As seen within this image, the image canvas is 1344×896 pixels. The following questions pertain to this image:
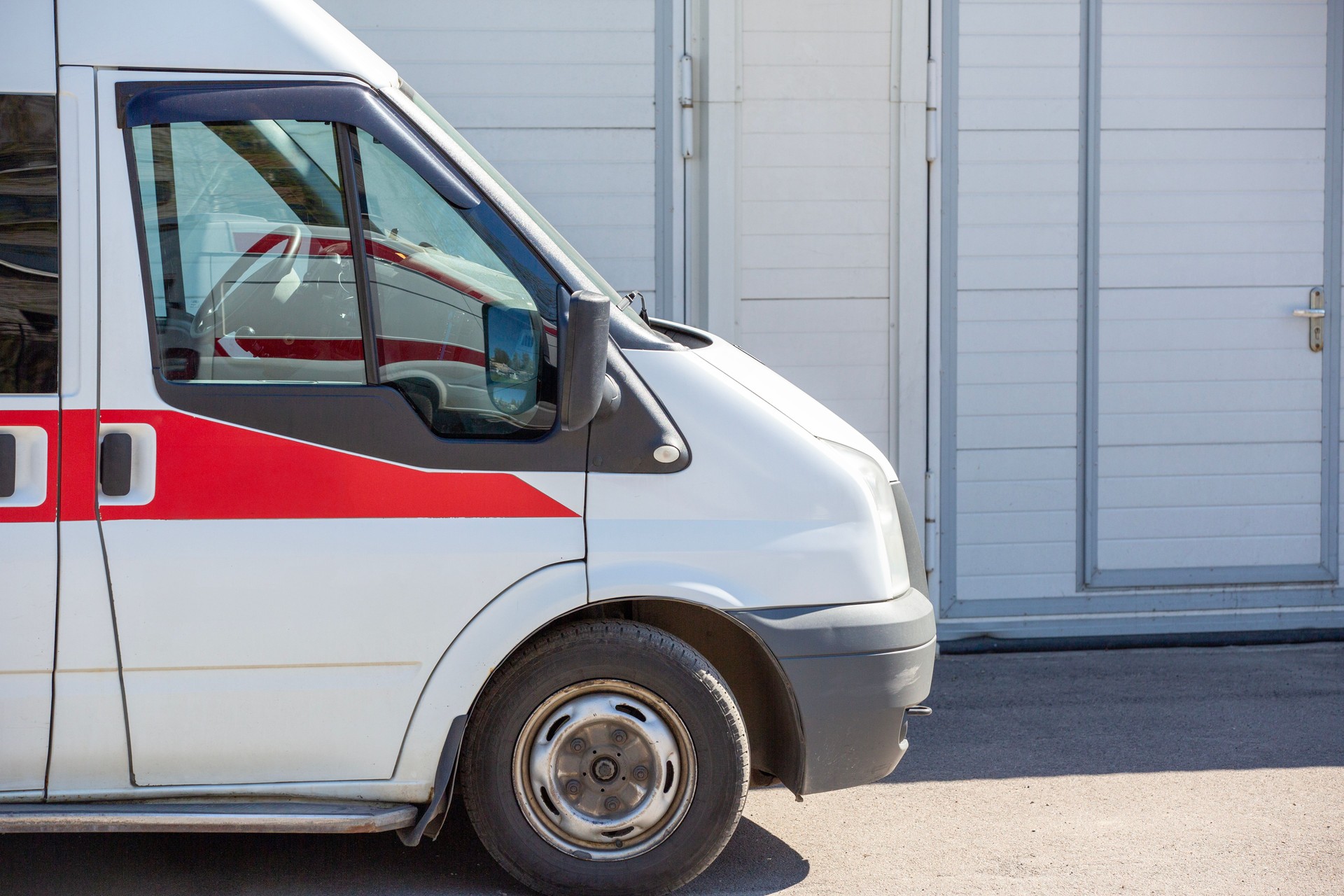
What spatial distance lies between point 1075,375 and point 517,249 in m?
4.10

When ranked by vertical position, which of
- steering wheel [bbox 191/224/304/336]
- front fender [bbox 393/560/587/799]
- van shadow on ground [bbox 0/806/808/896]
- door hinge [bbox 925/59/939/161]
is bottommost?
van shadow on ground [bbox 0/806/808/896]

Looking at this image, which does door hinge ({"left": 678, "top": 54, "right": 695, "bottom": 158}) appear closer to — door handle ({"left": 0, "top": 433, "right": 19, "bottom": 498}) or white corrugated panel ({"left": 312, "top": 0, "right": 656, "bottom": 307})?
white corrugated panel ({"left": 312, "top": 0, "right": 656, "bottom": 307})

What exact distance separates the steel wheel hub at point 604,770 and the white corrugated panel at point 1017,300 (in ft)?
11.4

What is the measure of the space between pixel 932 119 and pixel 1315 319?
2.26m

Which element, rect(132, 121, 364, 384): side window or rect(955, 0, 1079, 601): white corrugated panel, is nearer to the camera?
rect(132, 121, 364, 384): side window

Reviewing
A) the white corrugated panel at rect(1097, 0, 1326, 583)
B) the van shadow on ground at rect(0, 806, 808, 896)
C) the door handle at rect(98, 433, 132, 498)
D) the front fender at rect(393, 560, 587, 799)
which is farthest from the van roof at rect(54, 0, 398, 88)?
the white corrugated panel at rect(1097, 0, 1326, 583)

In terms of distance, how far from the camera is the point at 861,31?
20.6 feet

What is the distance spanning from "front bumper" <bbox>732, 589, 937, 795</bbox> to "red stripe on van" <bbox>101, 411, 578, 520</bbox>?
2.41 feet

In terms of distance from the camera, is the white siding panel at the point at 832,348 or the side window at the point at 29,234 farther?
the white siding panel at the point at 832,348

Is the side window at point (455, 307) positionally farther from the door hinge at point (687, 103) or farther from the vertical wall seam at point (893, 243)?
the vertical wall seam at point (893, 243)

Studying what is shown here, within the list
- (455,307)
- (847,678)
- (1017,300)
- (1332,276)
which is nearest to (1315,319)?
(1332,276)

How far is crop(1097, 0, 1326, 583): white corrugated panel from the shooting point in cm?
650

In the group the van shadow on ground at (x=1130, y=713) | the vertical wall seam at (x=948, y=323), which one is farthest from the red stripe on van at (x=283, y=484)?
the vertical wall seam at (x=948, y=323)

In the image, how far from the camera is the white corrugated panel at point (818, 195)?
6238 millimetres
